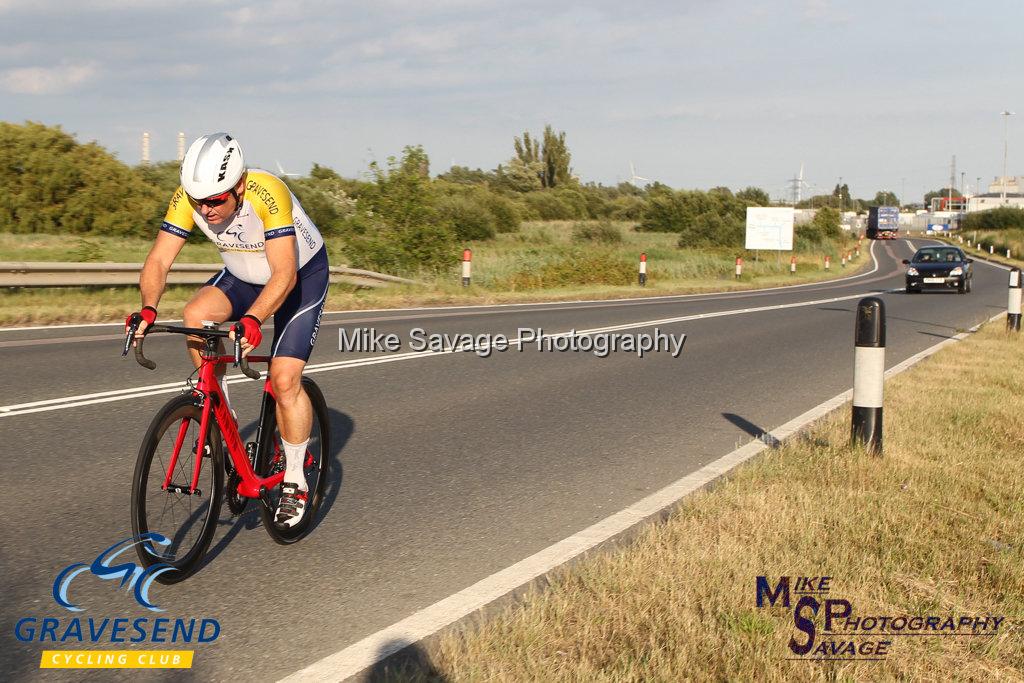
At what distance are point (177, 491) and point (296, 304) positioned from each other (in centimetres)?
103

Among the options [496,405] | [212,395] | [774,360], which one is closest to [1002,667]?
[212,395]

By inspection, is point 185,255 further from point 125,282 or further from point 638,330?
point 638,330

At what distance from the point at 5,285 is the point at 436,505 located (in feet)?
36.5

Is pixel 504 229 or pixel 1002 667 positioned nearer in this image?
pixel 1002 667

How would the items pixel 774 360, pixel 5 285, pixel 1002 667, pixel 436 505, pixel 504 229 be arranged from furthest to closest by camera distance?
pixel 504 229 → pixel 5 285 → pixel 774 360 → pixel 436 505 → pixel 1002 667

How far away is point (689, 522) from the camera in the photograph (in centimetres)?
450

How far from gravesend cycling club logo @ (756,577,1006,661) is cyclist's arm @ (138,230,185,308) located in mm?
2801

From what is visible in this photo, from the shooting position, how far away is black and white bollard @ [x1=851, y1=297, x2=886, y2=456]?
5738 millimetres

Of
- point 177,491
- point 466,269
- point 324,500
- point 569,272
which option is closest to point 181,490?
point 177,491

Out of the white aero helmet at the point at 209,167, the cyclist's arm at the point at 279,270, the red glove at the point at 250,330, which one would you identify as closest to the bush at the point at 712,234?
the cyclist's arm at the point at 279,270

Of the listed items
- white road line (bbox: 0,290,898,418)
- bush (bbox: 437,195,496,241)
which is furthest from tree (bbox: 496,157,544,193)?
white road line (bbox: 0,290,898,418)

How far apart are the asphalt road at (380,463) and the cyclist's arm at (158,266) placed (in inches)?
44.3

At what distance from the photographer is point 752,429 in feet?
23.8

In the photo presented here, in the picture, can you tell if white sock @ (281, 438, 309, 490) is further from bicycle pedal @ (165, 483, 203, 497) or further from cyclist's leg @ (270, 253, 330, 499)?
bicycle pedal @ (165, 483, 203, 497)
